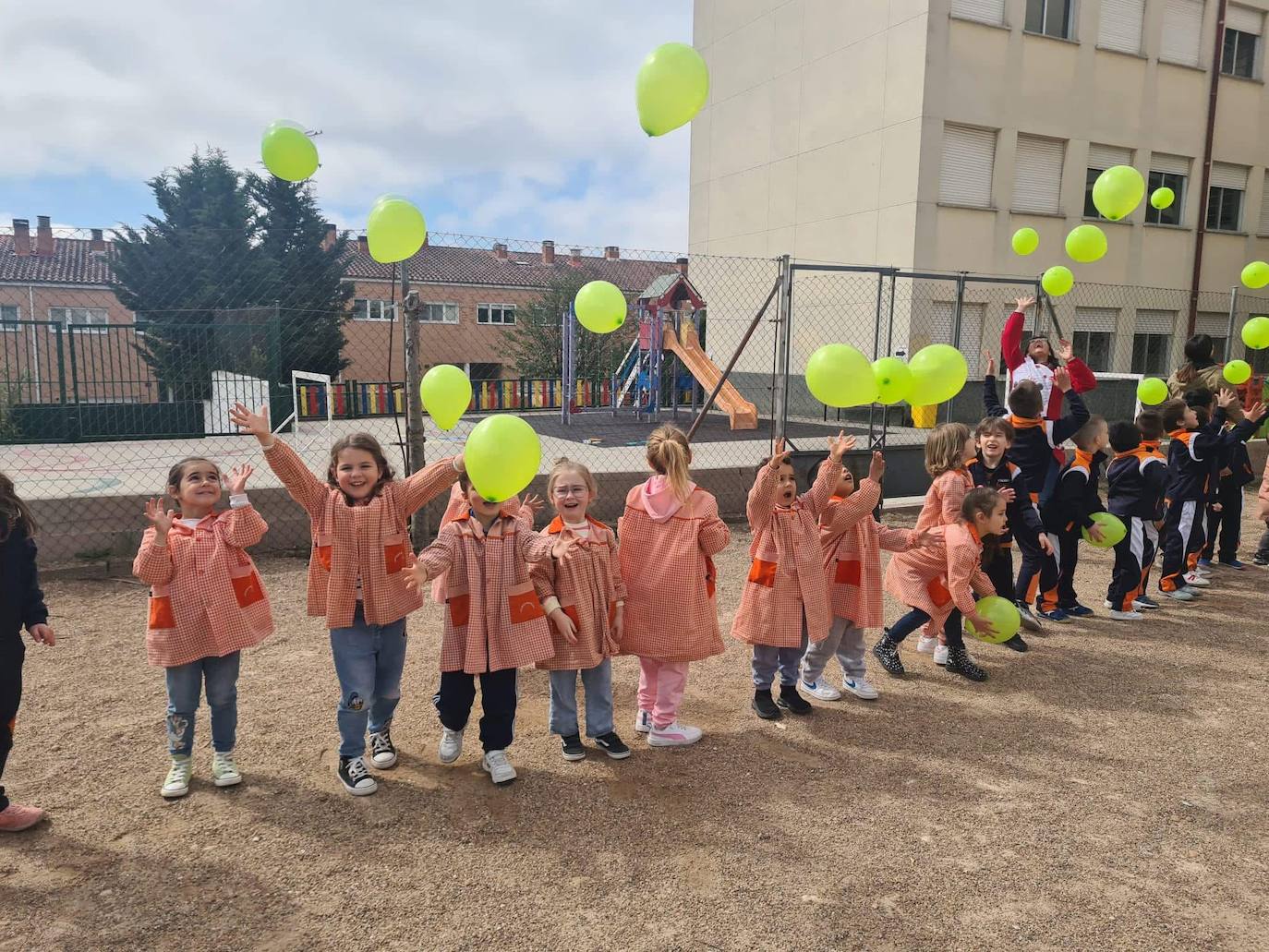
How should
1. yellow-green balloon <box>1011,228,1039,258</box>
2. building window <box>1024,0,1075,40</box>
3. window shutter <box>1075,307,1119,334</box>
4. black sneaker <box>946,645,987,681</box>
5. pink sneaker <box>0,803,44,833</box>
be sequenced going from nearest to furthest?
1. pink sneaker <box>0,803,44,833</box>
2. black sneaker <box>946,645,987,681</box>
3. yellow-green balloon <box>1011,228,1039,258</box>
4. building window <box>1024,0,1075,40</box>
5. window shutter <box>1075,307,1119,334</box>

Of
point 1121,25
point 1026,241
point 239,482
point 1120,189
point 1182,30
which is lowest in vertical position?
point 239,482

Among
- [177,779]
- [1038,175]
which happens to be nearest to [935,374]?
[177,779]

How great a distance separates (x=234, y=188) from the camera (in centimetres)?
2322

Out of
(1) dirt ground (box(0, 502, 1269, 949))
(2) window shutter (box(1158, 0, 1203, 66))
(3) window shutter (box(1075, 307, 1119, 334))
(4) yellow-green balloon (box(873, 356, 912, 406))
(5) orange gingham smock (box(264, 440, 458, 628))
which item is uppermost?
(2) window shutter (box(1158, 0, 1203, 66))

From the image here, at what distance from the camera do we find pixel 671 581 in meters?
3.40

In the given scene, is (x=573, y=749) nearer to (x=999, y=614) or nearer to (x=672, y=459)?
(x=672, y=459)

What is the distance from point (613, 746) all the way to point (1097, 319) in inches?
634

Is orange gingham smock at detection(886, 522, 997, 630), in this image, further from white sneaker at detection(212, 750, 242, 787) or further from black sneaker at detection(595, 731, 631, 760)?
white sneaker at detection(212, 750, 242, 787)

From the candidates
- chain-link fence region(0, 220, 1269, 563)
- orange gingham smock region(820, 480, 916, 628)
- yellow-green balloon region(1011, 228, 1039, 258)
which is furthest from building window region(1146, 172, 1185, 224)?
orange gingham smock region(820, 480, 916, 628)

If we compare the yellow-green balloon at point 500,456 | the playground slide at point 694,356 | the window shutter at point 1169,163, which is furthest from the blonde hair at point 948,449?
the window shutter at point 1169,163

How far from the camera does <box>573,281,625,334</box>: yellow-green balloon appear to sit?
15.9 ft

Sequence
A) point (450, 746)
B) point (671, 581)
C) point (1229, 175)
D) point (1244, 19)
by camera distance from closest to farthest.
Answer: point (450, 746), point (671, 581), point (1244, 19), point (1229, 175)

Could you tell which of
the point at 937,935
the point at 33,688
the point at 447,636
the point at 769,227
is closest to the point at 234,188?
the point at 769,227

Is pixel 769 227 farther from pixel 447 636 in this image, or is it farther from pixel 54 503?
pixel 447 636
